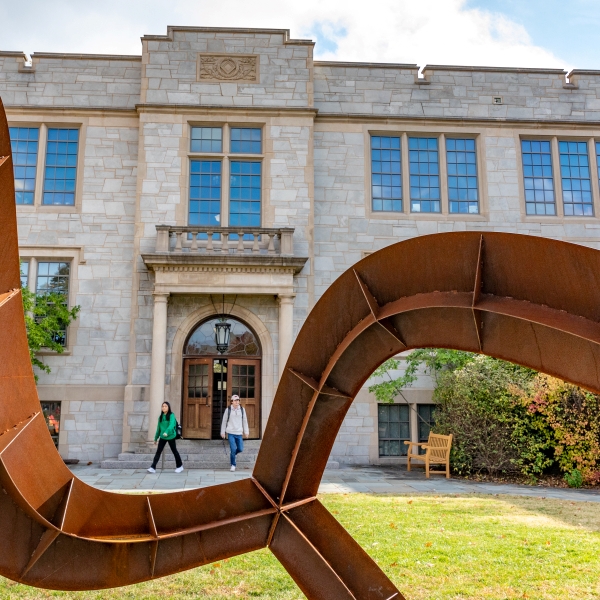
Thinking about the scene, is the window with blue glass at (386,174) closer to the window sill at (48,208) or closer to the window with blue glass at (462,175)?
the window with blue glass at (462,175)

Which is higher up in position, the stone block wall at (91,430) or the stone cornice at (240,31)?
the stone cornice at (240,31)

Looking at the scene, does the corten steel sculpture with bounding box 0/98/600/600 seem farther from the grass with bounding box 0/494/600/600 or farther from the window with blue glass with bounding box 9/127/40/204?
the window with blue glass with bounding box 9/127/40/204

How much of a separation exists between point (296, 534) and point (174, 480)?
29.9 feet

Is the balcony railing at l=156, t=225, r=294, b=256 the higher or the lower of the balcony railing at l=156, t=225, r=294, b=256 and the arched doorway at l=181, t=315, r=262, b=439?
the higher

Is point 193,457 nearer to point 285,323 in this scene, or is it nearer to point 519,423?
point 285,323

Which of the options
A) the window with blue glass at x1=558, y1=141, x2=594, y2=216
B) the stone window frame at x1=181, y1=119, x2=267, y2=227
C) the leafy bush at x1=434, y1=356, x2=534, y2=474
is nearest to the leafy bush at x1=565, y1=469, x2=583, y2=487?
the leafy bush at x1=434, y1=356, x2=534, y2=474

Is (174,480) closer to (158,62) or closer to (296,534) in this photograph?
(296,534)

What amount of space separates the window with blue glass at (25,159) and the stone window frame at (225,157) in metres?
4.43

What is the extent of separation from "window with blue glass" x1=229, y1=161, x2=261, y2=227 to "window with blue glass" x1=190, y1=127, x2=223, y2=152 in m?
0.72

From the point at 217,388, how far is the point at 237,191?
224 inches

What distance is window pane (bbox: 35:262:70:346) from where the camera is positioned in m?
17.0

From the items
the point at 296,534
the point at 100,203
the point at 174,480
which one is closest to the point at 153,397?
the point at 174,480

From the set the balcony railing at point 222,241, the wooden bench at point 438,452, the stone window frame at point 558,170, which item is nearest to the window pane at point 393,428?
the wooden bench at point 438,452

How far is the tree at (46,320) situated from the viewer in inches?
615
